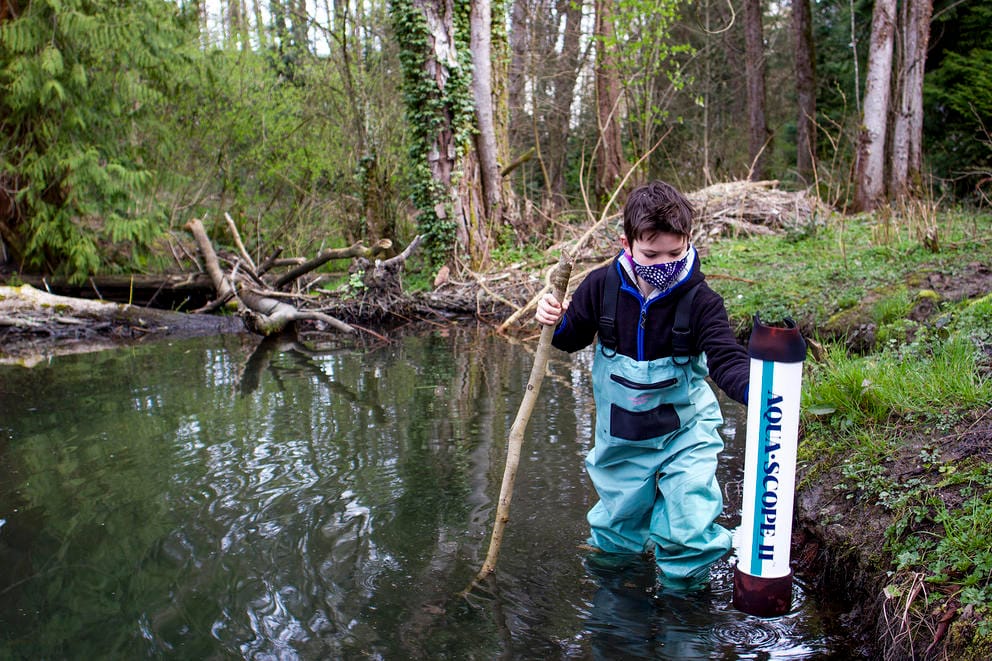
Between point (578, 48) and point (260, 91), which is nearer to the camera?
point (260, 91)

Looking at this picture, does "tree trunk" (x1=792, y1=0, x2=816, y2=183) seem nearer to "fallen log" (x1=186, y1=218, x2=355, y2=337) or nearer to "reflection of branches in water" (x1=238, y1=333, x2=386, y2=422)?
"fallen log" (x1=186, y1=218, x2=355, y2=337)

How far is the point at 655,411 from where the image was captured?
3.28 m

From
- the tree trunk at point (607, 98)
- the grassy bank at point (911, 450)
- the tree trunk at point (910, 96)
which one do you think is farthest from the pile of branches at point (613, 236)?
the grassy bank at point (911, 450)

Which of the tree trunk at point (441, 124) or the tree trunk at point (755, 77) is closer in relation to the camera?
the tree trunk at point (441, 124)

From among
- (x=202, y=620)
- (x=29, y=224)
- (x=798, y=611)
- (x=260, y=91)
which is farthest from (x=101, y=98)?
(x=798, y=611)

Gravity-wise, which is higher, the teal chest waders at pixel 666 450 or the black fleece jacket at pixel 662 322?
the black fleece jacket at pixel 662 322

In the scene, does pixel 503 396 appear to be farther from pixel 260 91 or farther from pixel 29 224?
pixel 260 91

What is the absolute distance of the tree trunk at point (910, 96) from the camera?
1458cm

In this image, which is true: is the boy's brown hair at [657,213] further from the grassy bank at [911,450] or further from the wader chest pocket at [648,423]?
the grassy bank at [911,450]

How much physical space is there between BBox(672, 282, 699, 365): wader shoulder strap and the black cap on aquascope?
1.97 feet

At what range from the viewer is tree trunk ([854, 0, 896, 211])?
14430mm

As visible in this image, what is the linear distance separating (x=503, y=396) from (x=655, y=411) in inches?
145

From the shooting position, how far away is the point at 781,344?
2535 mm

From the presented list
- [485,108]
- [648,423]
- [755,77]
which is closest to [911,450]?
[648,423]
